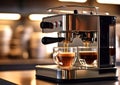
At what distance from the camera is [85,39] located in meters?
1.27

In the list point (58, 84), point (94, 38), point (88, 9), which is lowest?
point (58, 84)

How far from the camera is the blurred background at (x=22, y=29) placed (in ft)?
8.70

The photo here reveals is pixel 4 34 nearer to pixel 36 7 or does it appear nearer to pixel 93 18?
pixel 36 7

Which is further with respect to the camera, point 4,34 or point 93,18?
point 4,34

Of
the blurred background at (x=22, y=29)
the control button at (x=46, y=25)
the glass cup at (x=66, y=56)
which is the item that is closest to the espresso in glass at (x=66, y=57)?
the glass cup at (x=66, y=56)

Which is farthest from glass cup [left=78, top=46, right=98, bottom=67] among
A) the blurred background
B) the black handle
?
the blurred background

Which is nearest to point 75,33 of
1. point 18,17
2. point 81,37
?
point 81,37

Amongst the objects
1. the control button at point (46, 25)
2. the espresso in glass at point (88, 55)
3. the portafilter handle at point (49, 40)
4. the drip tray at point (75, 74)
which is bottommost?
the drip tray at point (75, 74)

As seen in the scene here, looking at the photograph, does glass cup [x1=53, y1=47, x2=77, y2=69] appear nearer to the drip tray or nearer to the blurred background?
the drip tray

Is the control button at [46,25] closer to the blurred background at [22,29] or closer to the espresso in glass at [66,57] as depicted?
the espresso in glass at [66,57]

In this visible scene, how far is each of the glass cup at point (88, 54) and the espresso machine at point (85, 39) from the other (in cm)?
2

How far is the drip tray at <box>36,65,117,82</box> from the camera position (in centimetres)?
115

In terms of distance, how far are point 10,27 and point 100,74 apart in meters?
1.61

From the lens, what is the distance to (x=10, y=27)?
270 centimetres
